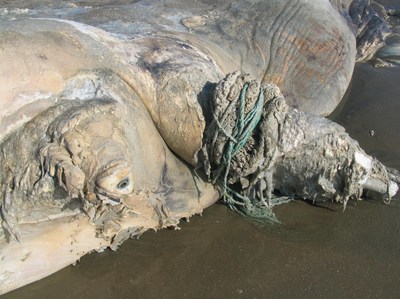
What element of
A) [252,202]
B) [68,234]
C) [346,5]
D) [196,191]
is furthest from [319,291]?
[346,5]

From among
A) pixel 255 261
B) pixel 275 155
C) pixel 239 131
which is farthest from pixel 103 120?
pixel 255 261

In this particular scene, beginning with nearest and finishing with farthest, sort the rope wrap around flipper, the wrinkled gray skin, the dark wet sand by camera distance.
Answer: the wrinkled gray skin < the dark wet sand < the rope wrap around flipper

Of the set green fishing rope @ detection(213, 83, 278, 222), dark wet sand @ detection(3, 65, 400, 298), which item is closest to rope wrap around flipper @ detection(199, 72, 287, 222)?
green fishing rope @ detection(213, 83, 278, 222)

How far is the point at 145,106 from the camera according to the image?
2295 mm

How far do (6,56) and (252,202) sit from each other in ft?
4.44

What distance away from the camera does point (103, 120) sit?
194 cm

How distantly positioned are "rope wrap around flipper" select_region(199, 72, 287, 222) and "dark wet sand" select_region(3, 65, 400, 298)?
0.30 meters

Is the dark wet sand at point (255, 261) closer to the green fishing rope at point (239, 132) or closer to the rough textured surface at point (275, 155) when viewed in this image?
the rough textured surface at point (275, 155)

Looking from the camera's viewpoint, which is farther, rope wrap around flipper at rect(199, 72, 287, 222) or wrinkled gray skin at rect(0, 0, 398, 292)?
rope wrap around flipper at rect(199, 72, 287, 222)

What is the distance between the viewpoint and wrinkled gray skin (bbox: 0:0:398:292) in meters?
1.87

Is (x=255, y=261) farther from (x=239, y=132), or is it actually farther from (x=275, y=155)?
(x=239, y=132)

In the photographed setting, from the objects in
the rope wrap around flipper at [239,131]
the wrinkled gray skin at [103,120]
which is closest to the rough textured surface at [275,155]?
the rope wrap around flipper at [239,131]

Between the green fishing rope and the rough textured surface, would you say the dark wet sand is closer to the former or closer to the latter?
the rough textured surface

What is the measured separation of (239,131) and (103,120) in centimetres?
66
